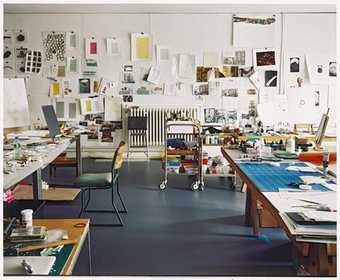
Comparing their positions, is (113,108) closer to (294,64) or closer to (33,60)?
(33,60)

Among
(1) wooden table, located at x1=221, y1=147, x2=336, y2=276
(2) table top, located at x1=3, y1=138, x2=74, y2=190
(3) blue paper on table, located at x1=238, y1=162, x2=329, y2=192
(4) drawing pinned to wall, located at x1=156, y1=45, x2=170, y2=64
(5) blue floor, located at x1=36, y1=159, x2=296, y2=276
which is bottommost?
(5) blue floor, located at x1=36, y1=159, x2=296, y2=276

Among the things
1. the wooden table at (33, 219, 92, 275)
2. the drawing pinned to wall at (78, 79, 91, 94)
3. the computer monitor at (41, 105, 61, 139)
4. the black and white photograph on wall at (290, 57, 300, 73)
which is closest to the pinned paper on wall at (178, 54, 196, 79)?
the drawing pinned to wall at (78, 79, 91, 94)

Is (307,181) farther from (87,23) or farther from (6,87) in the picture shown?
(87,23)

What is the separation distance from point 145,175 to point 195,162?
3.52 feet

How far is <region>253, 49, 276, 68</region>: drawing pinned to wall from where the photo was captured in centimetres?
708

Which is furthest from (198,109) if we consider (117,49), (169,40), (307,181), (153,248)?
(307,181)

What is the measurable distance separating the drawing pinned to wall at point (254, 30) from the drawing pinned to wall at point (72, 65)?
270cm

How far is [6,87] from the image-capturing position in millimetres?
4027

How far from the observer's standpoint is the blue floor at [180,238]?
2.77m

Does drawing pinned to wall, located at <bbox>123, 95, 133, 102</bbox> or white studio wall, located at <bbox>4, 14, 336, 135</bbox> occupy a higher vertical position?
white studio wall, located at <bbox>4, 14, 336, 135</bbox>

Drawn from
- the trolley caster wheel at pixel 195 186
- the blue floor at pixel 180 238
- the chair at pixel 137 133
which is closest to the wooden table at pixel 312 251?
the blue floor at pixel 180 238

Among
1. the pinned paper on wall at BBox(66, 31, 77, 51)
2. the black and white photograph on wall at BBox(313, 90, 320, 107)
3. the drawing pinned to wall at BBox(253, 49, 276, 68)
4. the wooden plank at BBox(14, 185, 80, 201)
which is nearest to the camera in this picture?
the wooden plank at BBox(14, 185, 80, 201)

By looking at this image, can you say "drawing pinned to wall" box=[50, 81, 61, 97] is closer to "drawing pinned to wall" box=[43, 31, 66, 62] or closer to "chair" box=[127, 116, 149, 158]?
"drawing pinned to wall" box=[43, 31, 66, 62]

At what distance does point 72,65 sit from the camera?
7.05 meters
